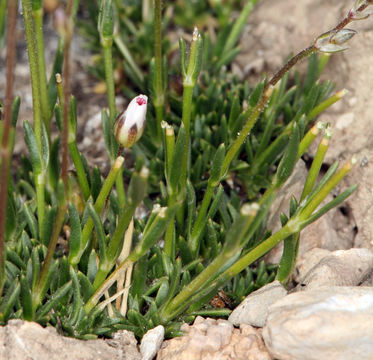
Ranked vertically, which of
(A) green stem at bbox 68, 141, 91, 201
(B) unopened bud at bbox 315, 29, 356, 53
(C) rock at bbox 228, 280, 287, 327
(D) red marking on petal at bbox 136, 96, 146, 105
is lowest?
(C) rock at bbox 228, 280, 287, 327

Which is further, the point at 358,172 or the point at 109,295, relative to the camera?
the point at 358,172

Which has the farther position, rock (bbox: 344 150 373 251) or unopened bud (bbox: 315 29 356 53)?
rock (bbox: 344 150 373 251)

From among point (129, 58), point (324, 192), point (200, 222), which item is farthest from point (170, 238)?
point (129, 58)

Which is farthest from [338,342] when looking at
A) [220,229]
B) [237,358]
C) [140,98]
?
[140,98]

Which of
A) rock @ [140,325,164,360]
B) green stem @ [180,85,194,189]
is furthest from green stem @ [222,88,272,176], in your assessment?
rock @ [140,325,164,360]

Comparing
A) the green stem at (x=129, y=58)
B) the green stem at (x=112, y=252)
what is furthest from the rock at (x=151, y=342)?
the green stem at (x=129, y=58)

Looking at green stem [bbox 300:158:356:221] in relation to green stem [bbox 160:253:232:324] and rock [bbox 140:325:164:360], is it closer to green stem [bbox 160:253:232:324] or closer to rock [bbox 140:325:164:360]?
green stem [bbox 160:253:232:324]

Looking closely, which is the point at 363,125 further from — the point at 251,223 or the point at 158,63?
the point at 251,223
